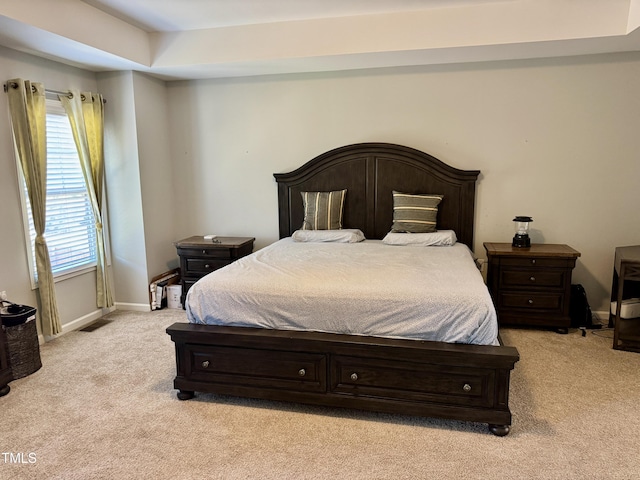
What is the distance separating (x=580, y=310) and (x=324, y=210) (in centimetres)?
244

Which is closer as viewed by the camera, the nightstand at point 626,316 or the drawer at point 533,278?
the nightstand at point 626,316

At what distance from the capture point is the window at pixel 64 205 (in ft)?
12.3

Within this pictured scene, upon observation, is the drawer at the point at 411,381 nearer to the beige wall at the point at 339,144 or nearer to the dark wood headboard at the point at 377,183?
the dark wood headboard at the point at 377,183

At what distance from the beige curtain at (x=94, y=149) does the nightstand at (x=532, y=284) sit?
11.8 ft

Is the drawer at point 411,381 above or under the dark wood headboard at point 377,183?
under

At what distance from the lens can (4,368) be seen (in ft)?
9.48

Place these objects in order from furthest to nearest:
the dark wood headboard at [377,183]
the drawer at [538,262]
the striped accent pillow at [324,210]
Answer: the striped accent pillow at [324,210] < the dark wood headboard at [377,183] < the drawer at [538,262]

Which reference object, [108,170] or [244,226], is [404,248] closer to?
[244,226]

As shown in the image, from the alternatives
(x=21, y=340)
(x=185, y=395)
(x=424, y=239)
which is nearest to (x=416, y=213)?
(x=424, y=239)

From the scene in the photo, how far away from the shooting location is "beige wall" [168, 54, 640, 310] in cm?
391

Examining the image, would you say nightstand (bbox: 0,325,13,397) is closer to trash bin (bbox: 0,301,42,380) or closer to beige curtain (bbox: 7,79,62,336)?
trash bin (bbox: 0,301,42,380)

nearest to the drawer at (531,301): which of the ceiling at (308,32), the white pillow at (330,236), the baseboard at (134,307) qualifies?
the white pillow at (330,236)

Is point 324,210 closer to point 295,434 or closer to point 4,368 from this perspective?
point 295,434

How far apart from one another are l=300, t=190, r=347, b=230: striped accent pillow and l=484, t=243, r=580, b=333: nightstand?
56.2 inches
